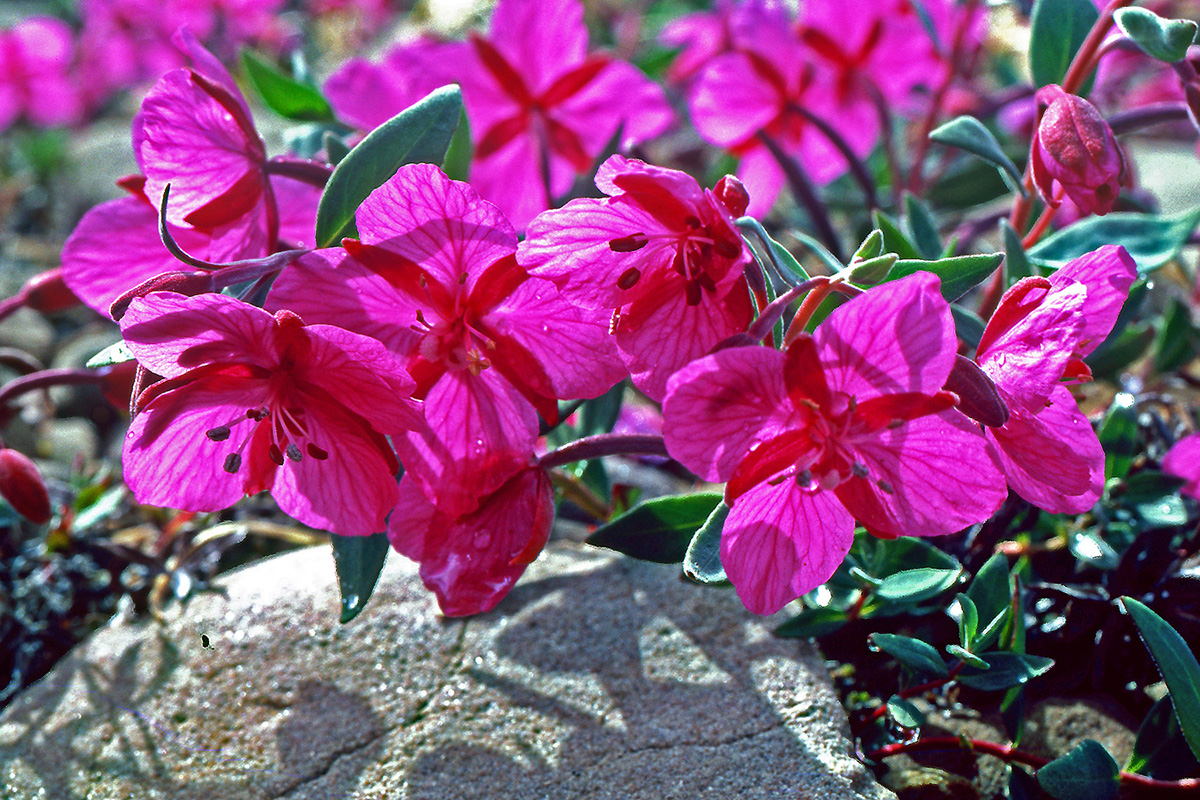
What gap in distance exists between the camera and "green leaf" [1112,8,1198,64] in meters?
1.21

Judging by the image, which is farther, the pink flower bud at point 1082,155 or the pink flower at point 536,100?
the pink flower at point 536,100

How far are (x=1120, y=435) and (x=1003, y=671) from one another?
547 millimetres

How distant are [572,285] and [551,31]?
3.51ft

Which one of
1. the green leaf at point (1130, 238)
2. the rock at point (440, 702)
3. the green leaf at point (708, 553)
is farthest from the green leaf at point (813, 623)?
the green leaf at point (1130, 238)

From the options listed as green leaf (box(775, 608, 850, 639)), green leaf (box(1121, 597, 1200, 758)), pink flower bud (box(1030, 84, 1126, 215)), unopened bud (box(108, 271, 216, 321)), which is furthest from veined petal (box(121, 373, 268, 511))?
green leaf (box(1121, 597, 1200, 758))

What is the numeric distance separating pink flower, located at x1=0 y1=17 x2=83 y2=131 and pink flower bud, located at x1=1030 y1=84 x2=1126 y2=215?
13.9ft

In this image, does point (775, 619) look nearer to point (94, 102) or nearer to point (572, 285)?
point (572, 285)

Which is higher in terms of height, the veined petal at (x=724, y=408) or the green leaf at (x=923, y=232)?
the veined petal at (x=724, y=408)

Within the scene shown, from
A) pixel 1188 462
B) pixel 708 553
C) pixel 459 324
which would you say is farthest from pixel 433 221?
pixel 1188 462

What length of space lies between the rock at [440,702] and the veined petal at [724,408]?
1.61 feet

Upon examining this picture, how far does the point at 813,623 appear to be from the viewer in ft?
4.55

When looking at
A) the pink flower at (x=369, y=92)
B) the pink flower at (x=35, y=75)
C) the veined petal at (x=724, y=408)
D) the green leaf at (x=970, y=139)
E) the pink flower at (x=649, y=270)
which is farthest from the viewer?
the pink flower at (x=35, y=75)

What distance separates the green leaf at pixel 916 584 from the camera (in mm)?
1254

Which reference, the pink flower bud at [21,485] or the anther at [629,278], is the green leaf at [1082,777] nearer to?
the anther at [629,278]
